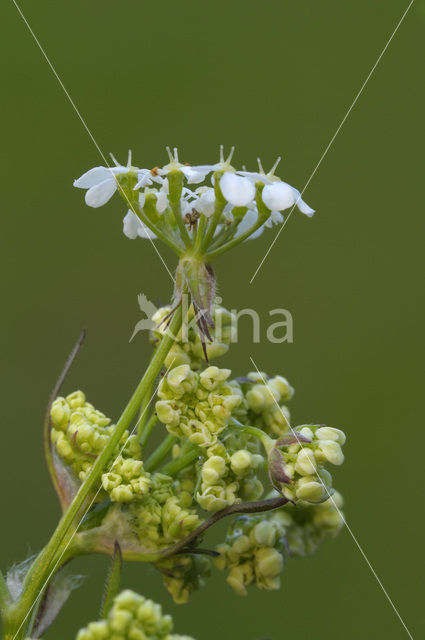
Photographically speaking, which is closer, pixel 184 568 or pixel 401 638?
pixel 184 568

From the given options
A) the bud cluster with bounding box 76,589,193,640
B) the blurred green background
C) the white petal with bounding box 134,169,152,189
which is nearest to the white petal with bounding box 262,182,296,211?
the white petal with bounding box 134,169,152,189

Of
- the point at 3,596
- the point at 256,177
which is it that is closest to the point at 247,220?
the point at 256,177

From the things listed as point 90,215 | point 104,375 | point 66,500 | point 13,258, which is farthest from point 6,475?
point 66,500

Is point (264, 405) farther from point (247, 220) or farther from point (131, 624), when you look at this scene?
point (131, 624)

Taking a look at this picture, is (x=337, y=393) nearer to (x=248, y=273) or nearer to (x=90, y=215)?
(x=248, y=273)

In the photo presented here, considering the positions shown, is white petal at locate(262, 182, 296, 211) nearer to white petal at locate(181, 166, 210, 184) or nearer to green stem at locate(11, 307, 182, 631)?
white petal at locate(181, 166, 210, 184)

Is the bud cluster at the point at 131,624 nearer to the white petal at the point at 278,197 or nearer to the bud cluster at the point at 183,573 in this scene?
the bud cluster at the point at 183,573

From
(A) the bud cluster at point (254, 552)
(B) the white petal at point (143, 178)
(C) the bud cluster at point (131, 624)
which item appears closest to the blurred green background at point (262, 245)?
(A) the bud cluster at point (254, 552)
